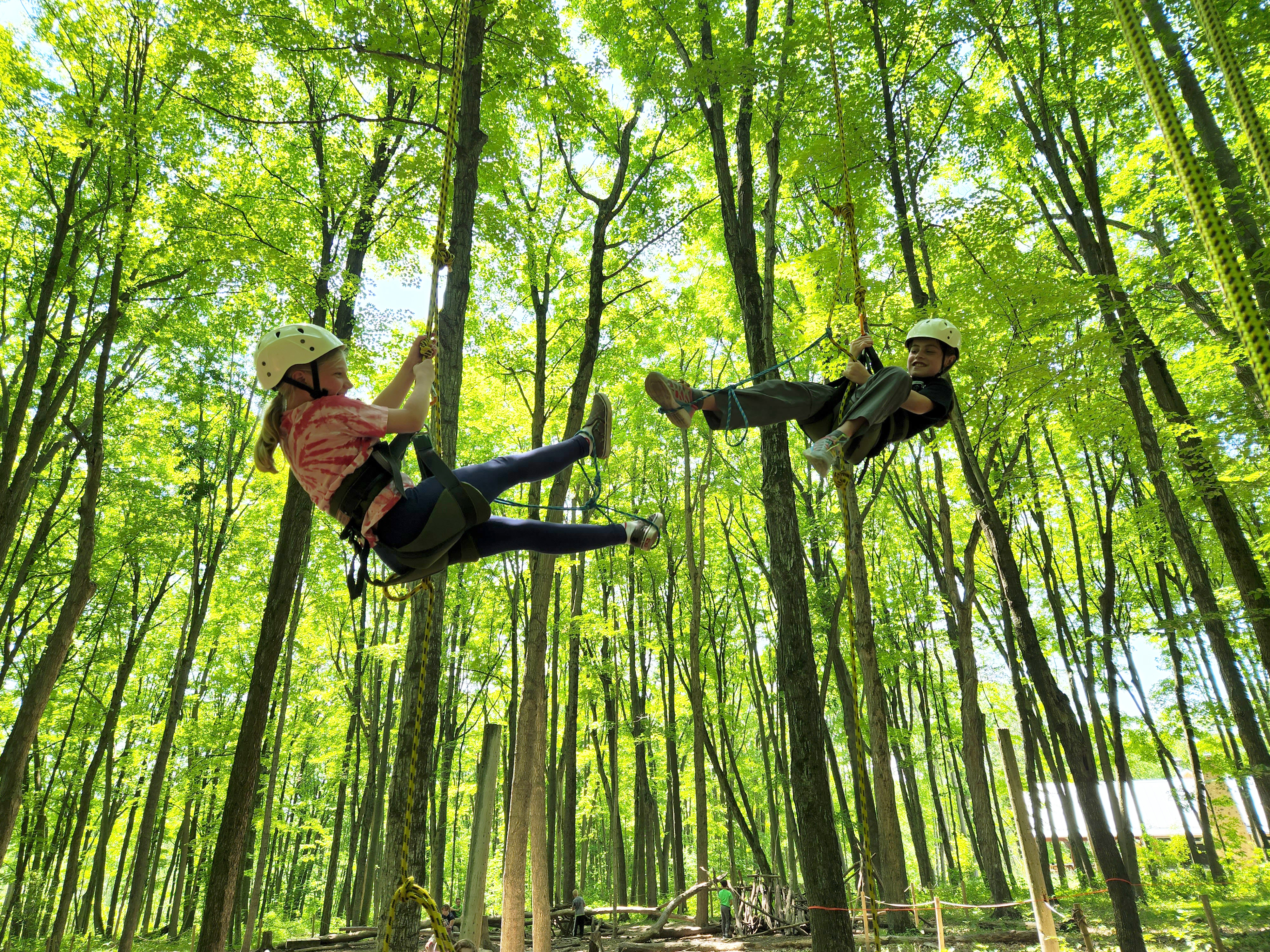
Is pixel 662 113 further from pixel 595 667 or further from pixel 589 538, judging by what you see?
pixel 595 667

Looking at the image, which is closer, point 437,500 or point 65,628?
point 437,500

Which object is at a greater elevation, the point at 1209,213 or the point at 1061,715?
the point at 1209,213

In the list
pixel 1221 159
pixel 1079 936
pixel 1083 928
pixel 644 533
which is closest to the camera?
pixel 644 533

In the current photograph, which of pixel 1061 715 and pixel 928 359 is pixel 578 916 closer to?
pixel 1061 715

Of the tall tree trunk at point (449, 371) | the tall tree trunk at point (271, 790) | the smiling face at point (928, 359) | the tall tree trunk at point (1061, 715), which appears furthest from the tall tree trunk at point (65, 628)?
the tall tree trunk at point (1061, 715)

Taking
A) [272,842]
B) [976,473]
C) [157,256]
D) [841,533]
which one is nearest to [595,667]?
[841,533]

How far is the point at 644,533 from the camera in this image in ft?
11.4

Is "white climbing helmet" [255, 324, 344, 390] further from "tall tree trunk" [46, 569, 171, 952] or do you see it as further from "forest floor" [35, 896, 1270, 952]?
"tall tree trunk" [46, 569, 171, 952]

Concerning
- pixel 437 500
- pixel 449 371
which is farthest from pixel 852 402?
pixel 449 371

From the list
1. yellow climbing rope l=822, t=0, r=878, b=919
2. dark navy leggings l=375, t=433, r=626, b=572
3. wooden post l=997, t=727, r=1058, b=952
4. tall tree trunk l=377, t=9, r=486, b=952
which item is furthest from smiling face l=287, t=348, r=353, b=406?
wooden post l=997, t=727, r=1058, b=952

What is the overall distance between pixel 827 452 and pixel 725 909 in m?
9.86

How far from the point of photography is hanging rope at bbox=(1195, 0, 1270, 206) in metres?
1.63

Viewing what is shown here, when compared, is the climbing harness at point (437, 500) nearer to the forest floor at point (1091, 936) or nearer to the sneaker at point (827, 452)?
the sneaker at point (827, 452)

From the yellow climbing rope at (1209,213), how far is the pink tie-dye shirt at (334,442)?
8.27ft
